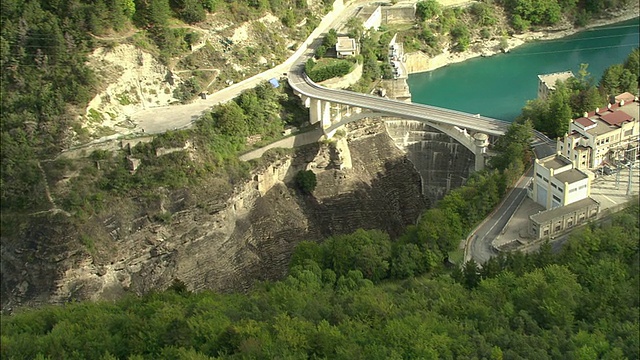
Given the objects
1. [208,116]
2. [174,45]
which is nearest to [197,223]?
[208,116]

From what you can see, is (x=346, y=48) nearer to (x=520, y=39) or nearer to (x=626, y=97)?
(x=626, y=97)

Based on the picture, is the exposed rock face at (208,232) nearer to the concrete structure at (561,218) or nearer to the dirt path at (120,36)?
the dirt path at (120,36)

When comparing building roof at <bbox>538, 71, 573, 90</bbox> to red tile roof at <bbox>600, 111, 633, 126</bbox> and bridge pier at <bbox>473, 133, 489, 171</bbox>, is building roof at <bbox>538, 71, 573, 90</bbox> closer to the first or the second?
bridge pier at <bbox>473, 133, 489, 171</bbox>

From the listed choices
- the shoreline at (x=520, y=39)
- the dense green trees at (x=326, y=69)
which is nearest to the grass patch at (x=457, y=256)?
the dense green trees at (x=326, y=69)

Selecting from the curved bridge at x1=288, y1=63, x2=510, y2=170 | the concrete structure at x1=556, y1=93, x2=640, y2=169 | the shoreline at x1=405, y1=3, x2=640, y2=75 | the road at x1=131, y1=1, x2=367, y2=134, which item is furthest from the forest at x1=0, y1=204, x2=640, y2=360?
the shoreline at x1=405, y1=3, x2=640, y2=75

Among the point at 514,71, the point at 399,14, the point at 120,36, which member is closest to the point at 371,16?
the point at 399,14

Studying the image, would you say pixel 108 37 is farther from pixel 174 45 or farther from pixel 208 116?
pixel 208 116
